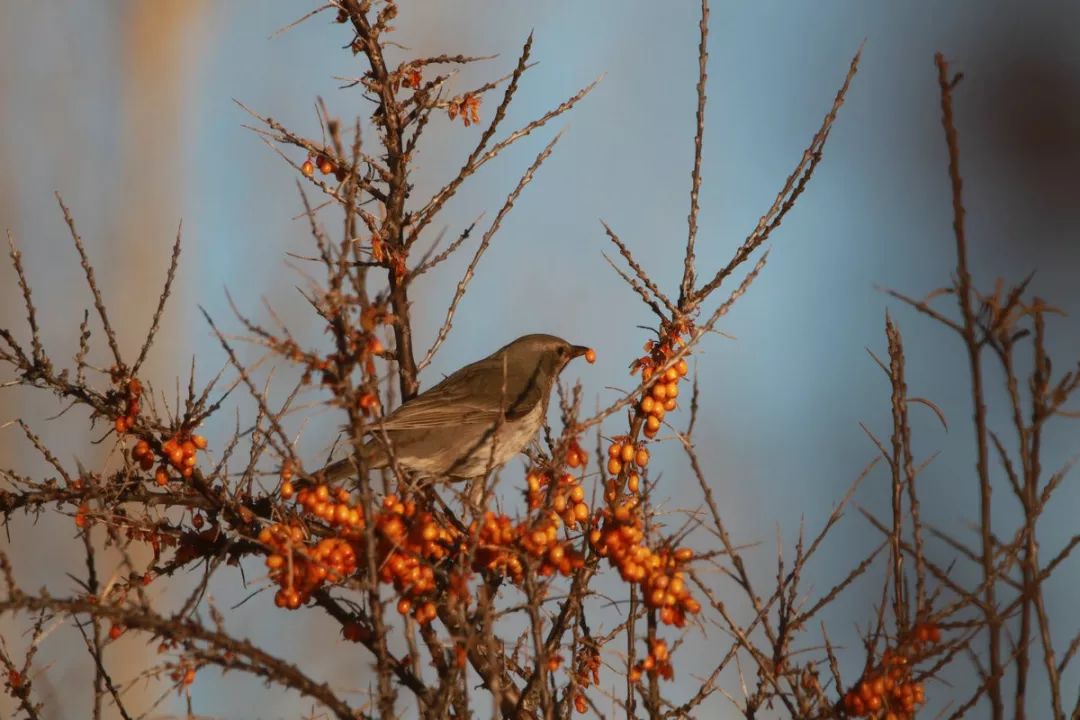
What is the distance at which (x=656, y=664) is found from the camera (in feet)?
7.07

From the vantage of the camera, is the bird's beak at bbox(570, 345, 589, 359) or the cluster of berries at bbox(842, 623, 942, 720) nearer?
the cluster of berries at bbox(842, 623, 942, 720)

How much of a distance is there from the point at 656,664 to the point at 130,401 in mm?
A: 1512

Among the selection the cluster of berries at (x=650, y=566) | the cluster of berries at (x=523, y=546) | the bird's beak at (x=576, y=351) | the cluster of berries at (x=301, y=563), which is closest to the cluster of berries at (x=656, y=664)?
the cluster of berries at (x=650, y=566)

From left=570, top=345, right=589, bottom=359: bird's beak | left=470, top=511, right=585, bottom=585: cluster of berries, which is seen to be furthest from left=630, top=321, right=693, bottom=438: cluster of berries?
left=570, top=345, right=589, bottom=359: bird's beak

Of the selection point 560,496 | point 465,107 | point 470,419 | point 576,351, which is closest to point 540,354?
point 576,351

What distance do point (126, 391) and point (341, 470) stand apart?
1.03 meters

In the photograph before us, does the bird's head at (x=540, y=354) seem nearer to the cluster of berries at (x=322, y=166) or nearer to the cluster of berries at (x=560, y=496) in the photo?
the cluster of berries at (x=322, y=166)

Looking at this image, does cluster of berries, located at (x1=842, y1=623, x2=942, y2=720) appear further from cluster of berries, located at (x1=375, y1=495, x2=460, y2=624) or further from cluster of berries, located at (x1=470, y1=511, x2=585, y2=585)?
cluster of berries, located at (x1=375, y1=495, x2=460, y2=624)

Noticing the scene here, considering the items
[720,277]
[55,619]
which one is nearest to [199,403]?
[55,619]

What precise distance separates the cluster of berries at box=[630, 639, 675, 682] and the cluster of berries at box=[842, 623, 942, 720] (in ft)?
1.20

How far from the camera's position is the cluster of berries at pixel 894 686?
2.05 m

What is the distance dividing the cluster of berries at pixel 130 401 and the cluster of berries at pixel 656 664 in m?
1.44

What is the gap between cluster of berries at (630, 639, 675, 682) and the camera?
2117mm

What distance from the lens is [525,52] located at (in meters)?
3.16
